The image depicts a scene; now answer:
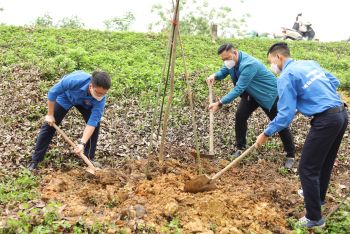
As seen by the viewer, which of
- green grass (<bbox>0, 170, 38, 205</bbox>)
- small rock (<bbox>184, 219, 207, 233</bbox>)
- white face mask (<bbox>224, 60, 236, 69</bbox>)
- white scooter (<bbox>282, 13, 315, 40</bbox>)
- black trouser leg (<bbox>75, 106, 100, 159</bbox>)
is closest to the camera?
small rock (<bbox>184, 219, 207, 233</bbox>)

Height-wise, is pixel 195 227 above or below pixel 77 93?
below

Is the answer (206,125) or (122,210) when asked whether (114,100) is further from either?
(122,210)

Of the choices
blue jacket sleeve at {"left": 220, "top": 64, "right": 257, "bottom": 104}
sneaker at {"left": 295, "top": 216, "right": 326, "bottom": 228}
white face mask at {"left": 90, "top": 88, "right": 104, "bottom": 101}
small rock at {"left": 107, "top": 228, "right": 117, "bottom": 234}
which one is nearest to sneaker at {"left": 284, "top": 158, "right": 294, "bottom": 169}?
blue jacket sleeve at {"left": 220, "top": 64, "right": 257, "bottom": 104}

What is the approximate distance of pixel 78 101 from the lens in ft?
17.5

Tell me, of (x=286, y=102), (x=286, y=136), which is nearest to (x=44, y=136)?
(x=286, y=102)

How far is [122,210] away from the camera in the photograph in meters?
4.27

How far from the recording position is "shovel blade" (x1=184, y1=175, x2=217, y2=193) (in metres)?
4.79

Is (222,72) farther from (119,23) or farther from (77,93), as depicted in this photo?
(119,23)

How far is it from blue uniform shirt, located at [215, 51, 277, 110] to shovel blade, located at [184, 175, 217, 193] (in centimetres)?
140

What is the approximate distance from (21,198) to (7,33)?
8.50 metres

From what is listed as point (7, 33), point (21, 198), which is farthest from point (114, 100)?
point (7, 33)

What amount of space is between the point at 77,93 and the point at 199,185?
1966mm

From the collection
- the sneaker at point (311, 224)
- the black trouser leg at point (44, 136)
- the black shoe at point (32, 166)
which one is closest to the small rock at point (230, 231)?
the sneaker at point (311, 224)

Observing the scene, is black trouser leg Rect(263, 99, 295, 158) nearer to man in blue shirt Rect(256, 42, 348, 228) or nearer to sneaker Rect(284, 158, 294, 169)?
sneaker Rect(284, 158, 294, 169)
